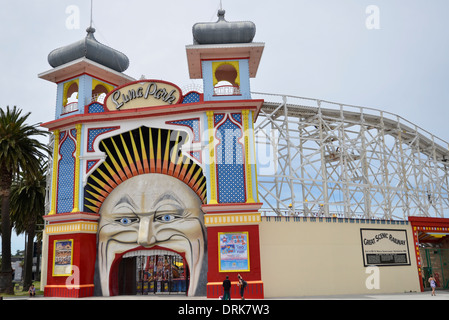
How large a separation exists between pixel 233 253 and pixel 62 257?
30.0 feet

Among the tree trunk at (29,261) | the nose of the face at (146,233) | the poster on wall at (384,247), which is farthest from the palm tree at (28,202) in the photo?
the poster on wall at (384,247)

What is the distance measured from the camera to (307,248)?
21.7 meters

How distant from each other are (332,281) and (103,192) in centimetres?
1265

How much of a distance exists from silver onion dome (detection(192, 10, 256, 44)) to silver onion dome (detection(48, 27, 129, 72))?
5.77m

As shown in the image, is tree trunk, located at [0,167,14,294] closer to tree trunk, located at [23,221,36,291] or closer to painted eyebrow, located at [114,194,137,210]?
tree trunk, located at [23,221,36,291]

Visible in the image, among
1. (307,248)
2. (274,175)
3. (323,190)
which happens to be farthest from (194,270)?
(323,190)

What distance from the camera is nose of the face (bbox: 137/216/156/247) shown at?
71.1ft

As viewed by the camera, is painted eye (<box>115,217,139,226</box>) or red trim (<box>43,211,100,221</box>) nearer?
red trim (<box>43,211,100,221</box>)

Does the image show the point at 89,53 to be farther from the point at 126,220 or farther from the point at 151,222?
the point at 151,222

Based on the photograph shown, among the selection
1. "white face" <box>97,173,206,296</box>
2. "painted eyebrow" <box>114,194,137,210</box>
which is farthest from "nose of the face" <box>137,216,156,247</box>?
"painted eyebrow" <box>114,194,137,210</box>

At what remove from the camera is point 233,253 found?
66.6 feet

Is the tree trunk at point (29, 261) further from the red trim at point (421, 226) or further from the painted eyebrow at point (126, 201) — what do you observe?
the red trim at point (421, 226)

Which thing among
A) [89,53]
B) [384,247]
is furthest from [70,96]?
[384,247]

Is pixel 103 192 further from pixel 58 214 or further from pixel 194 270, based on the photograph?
pixel 194 270
